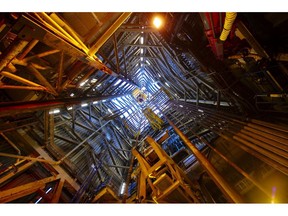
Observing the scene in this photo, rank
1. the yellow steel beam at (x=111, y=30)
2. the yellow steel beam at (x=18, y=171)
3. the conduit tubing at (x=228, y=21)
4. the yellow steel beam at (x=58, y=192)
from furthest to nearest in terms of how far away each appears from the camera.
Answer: the yellow steel beam at (x=58, y=192), the yellow steel beam at (x=18, y=171), the yellow steel beam at (x=111, y=30), the conduit tubing at (x=228, y=21)

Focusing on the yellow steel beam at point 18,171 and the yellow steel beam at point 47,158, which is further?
the yellow steel beam at point 47,158

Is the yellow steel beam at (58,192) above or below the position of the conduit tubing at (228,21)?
below

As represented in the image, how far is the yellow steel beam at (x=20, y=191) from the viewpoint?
4.84 metres

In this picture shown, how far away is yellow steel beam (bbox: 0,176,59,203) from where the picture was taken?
4.84m

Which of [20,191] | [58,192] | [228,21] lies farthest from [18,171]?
[228,21]

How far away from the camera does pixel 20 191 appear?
5.24 m

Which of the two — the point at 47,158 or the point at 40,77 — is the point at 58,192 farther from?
the point at 40,77

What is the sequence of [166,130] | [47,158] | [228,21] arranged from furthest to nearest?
[166,130] → [47,158] → [228,21]

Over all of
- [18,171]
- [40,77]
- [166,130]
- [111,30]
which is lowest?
[166,130]

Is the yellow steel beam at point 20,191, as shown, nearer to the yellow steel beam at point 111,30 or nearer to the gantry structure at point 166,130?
the gantry structure at point 166,130

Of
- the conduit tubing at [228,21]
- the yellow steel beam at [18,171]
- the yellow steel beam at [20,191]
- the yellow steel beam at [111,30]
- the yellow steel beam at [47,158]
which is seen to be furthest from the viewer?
the yellow steel beam at [47,158]

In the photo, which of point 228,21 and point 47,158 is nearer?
point 228,21

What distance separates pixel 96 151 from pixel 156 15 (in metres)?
6.98

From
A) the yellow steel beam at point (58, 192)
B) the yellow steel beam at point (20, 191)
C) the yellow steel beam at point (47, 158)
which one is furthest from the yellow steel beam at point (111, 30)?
the yellow steel beam at point (58, 192)
